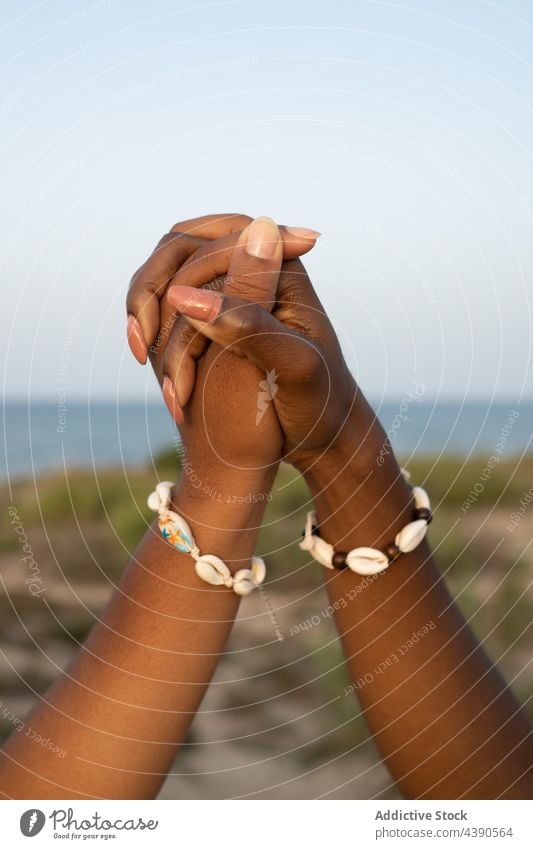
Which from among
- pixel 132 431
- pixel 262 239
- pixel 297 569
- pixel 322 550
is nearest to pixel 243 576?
pixel 322 550

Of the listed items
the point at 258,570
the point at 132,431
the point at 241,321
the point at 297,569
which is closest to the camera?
the point at 241,321

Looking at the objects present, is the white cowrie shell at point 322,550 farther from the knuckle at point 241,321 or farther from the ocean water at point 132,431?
the ocean water at point 132,431

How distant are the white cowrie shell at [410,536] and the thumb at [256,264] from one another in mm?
264

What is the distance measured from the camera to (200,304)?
76 centimetres

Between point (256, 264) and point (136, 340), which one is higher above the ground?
point (256, 264)

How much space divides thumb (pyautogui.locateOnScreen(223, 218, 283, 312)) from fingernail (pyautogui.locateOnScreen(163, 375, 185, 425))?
113mm

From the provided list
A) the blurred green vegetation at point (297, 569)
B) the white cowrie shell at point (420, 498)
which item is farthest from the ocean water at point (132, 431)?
the white cowrie shell at point (420, 498)

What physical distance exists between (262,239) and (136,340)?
0.58 ft

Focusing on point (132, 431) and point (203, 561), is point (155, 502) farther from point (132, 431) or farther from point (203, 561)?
point (132, 431)

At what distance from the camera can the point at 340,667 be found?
114 inches

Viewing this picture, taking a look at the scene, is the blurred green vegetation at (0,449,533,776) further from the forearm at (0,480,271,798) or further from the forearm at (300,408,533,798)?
the forearm at (0,480,271,798)

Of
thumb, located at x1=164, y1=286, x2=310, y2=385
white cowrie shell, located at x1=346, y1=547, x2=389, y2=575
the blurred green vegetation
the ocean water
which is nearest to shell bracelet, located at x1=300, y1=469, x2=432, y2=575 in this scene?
white cowrie shell, located at x1=346, y1=547, x2=389, y2=575

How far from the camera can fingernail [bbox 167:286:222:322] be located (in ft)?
2.47
